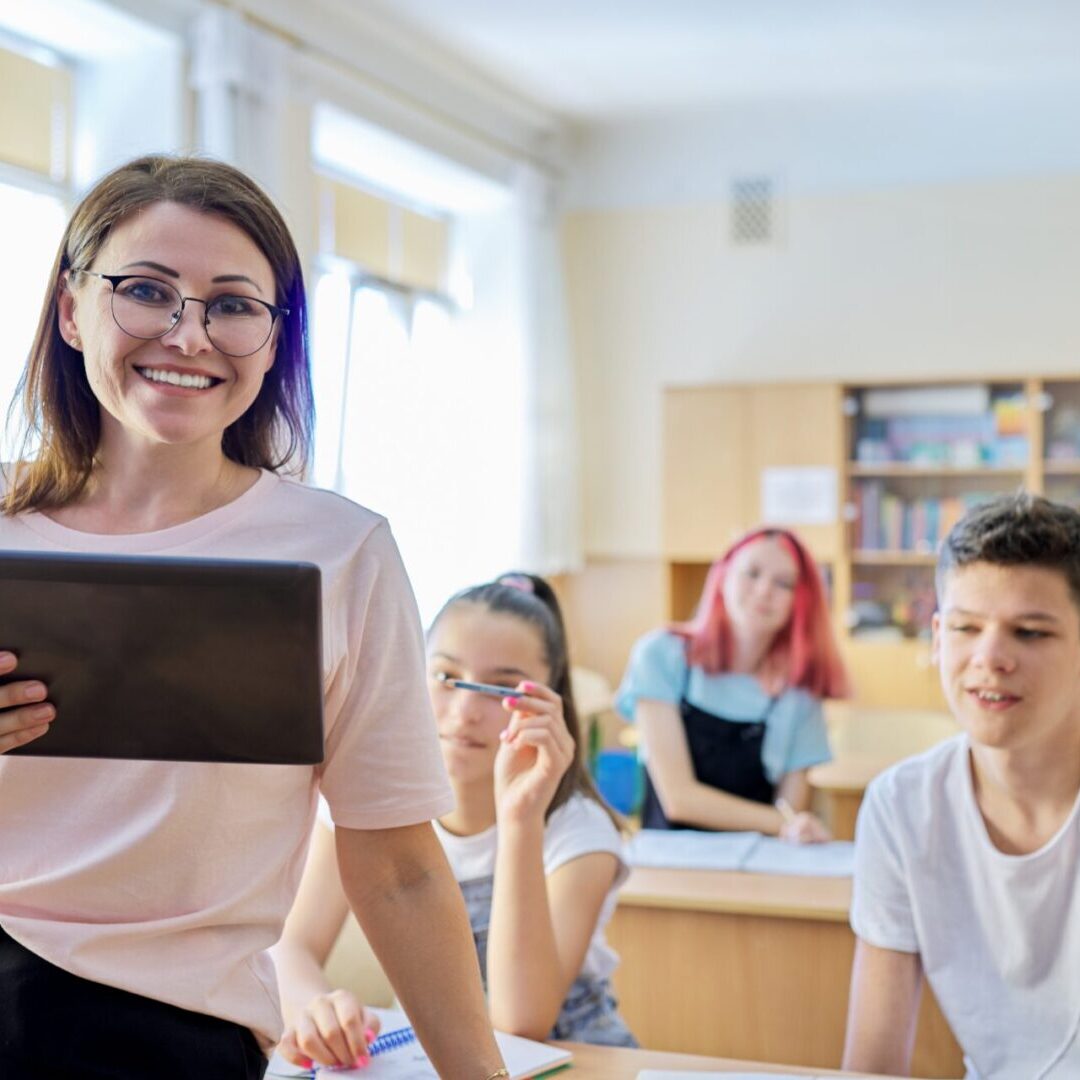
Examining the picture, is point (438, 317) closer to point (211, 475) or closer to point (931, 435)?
point (931, 435)

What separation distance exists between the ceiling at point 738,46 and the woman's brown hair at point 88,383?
4.56 m

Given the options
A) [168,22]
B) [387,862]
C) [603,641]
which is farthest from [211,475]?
[603,641]

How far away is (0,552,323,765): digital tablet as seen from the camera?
1.01m

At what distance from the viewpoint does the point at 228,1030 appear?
115 centimetres

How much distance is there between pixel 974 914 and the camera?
1744 mm

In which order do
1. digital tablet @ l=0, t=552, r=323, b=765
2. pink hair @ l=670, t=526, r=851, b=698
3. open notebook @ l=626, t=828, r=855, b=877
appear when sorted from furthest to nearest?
1. pink hair @ l=670, t=526, r=851, b=698
2. open notebook @ l=626, t=828, r=855, b=877
3. digital tablet @ l=0, t=552, r=323, b=765

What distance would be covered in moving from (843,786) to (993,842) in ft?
5.55

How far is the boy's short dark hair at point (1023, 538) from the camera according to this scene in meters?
1.78

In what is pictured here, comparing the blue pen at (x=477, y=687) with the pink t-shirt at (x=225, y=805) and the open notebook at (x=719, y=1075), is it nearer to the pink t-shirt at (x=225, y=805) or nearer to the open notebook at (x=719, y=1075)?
the open notebook at (x=719, y=1075)

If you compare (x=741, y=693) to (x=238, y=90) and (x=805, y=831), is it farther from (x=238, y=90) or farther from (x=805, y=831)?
(x=238, y=90)

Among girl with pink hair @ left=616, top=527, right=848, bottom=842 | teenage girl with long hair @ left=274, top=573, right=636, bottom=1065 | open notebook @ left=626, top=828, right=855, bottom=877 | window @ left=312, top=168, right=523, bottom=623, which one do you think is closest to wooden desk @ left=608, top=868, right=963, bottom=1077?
open notebook @ left=626, top=828, right=855, bottom=877

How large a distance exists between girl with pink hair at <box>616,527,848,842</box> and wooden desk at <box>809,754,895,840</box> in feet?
0.19

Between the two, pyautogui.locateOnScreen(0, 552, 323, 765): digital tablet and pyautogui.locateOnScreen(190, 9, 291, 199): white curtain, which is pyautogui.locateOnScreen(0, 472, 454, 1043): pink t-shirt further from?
pyautogui.locateOnScreen(190, 9, 291, 199): white curtain

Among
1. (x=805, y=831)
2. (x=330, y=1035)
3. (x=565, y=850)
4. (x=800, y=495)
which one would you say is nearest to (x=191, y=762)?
(x=330, y=1035)
